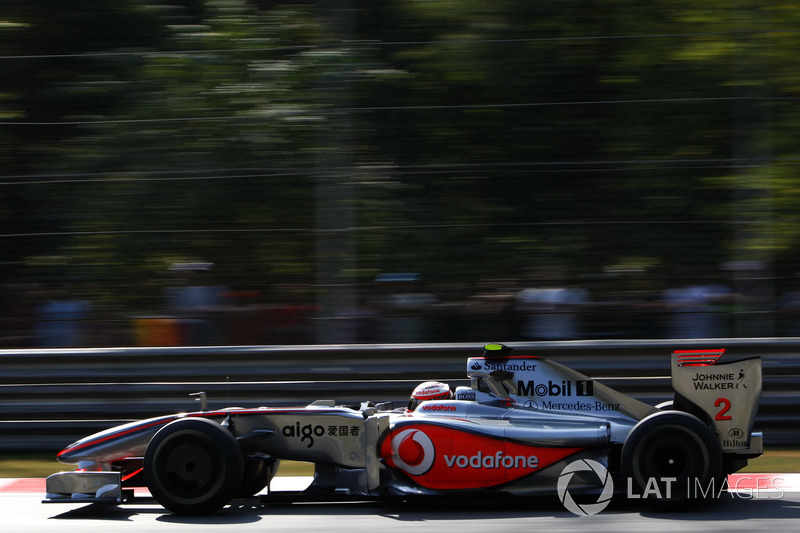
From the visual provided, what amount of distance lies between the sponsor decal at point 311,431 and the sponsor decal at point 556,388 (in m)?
1.10

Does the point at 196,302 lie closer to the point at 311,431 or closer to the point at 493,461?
the point at 311,431

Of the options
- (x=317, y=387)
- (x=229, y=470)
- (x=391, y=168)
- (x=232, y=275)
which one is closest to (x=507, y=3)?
(x=391, y=168)

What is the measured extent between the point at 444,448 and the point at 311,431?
78 cm

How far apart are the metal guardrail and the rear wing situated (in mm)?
1902

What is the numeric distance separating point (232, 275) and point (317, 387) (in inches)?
74.4

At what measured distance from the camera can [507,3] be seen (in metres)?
9.48

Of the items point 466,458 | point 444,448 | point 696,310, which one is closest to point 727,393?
point 466,458

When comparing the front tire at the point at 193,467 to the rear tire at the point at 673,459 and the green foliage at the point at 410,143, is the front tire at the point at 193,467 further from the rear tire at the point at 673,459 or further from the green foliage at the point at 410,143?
the green foliage at the point at 410,143

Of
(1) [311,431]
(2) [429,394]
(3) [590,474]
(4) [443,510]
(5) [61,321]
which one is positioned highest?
(5) [61,321]

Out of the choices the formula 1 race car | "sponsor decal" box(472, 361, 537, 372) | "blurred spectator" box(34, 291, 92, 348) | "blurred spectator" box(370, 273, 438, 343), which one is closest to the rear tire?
the formula 1 race car

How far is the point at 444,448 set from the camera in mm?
5281

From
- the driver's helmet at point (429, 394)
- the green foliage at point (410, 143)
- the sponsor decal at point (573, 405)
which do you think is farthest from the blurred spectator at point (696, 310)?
the driver's helmet at point (429, 394)

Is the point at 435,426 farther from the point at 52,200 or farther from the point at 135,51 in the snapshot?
the point at 135,51

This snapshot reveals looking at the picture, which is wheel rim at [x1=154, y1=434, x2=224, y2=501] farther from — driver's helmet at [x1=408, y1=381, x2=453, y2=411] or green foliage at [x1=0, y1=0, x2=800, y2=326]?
green foliage at [x1=0, y1=0, x2=800, y2=326]
